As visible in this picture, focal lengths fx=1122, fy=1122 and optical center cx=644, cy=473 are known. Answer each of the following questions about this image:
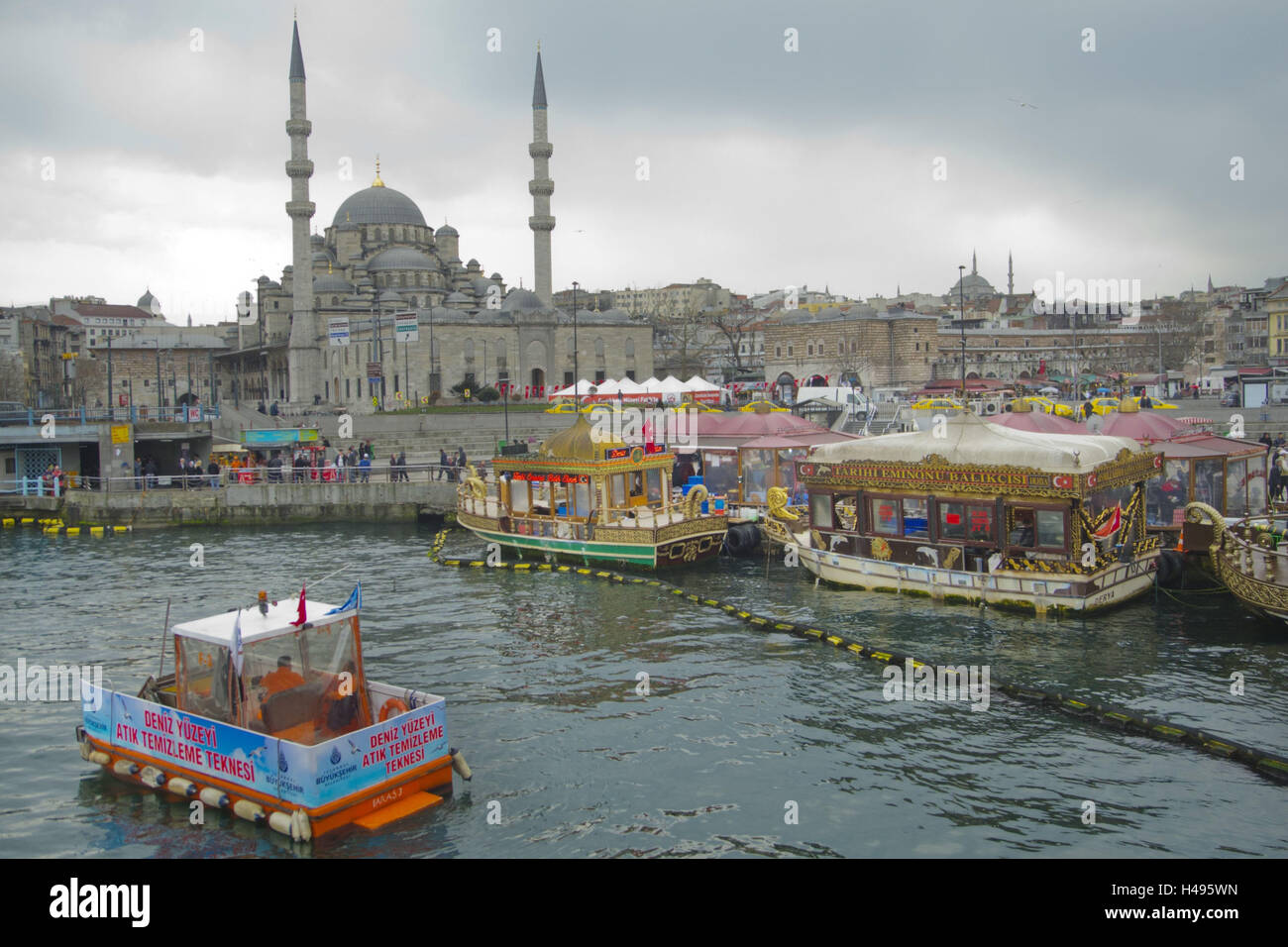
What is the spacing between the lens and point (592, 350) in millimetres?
72000

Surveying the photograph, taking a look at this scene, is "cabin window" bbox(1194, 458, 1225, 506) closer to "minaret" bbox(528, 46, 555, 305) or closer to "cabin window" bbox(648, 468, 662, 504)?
"cabin window" bbox(648, 468, 662, 504)

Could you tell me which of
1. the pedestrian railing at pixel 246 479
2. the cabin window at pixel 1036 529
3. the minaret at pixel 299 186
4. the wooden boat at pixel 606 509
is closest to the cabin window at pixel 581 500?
the wooden boat at pixel 606 509

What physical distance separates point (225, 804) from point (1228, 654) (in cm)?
1315

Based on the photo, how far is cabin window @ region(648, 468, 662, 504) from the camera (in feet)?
79.8

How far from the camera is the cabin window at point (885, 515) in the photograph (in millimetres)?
20203

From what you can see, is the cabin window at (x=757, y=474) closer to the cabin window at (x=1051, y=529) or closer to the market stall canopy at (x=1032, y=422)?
the market stall canopy at (x=1032, y=422)

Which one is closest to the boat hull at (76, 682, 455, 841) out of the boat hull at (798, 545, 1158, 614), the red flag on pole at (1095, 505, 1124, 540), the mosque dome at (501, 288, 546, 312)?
the boat hull at (798, 545, 1158, 614)

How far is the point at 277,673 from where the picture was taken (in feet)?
36.0

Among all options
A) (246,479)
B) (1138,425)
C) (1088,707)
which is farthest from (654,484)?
(246,479)

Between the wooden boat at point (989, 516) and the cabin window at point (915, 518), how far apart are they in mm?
25

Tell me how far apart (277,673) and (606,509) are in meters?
13.0

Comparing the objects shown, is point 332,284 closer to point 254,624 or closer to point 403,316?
point 403,316
